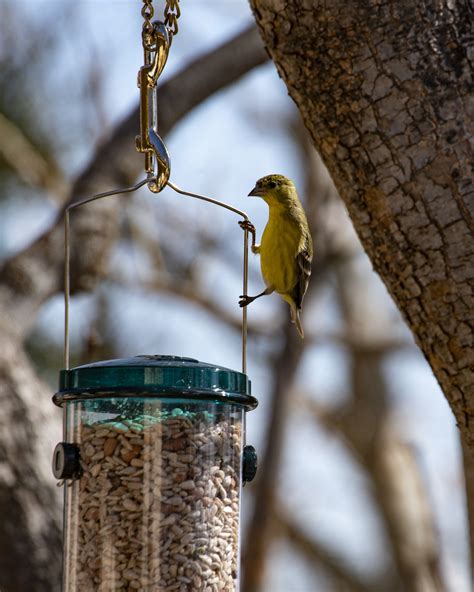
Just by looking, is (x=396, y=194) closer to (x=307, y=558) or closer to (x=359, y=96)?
(x=359, y=96)

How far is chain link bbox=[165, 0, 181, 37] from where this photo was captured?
3.57m

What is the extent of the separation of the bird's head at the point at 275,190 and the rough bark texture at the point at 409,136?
0.94 m

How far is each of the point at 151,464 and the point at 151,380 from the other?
25cm

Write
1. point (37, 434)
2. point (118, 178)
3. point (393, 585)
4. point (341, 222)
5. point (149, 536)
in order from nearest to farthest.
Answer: point (149, 536)
point (37, 434)
point (118, 178)
point (341, 222)
point (393, 585)

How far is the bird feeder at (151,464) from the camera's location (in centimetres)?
341

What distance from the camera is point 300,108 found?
3.92 metres

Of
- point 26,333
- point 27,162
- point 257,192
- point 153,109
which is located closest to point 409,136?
point 153,109

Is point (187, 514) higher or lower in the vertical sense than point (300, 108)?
lower

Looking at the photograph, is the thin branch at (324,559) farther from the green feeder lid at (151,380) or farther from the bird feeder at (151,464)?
the green feeder lid at (151,380)

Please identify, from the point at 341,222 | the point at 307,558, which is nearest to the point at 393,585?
the point at 307,558

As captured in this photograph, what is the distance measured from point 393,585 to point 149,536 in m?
11.4

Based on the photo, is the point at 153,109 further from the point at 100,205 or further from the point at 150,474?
the point at 100,205

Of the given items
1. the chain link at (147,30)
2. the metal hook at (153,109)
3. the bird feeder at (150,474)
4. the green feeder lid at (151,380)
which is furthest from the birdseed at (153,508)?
the chain link at (147,30)

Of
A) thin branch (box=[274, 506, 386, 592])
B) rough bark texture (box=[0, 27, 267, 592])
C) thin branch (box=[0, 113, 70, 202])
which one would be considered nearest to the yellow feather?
rough bark texture (box=[0, 27, 267, 592])
